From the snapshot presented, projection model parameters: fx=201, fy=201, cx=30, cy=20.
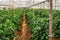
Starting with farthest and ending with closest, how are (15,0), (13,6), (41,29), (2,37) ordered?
1. (15,0)
2. (13,6)
3. (41,29)
4. (2,37)

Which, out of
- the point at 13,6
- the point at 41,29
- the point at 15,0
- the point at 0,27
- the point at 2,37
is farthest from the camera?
the point at 15,0

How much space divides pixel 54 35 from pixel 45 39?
1.34 ft

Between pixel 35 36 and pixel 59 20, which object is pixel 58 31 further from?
pixel 35 36

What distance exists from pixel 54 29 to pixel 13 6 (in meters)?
17.0

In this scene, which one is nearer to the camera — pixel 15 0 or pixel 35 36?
pixel 35 36

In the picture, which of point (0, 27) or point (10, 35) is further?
point (10, 35)

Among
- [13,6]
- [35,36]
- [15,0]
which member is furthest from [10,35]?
[15,0]

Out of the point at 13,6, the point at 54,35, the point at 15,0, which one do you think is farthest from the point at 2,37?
the point at 15,0

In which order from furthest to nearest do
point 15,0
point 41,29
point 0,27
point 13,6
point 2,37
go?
point 15,0 → point 13,6 → point 41,29 → point 0,27 → point 2,37

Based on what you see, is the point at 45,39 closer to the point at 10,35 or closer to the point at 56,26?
the point at 56,26

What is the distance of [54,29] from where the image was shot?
8203 mm

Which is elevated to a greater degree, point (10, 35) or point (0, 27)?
point (0, 27)

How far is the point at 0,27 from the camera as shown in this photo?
792 cm

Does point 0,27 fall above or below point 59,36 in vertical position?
above
